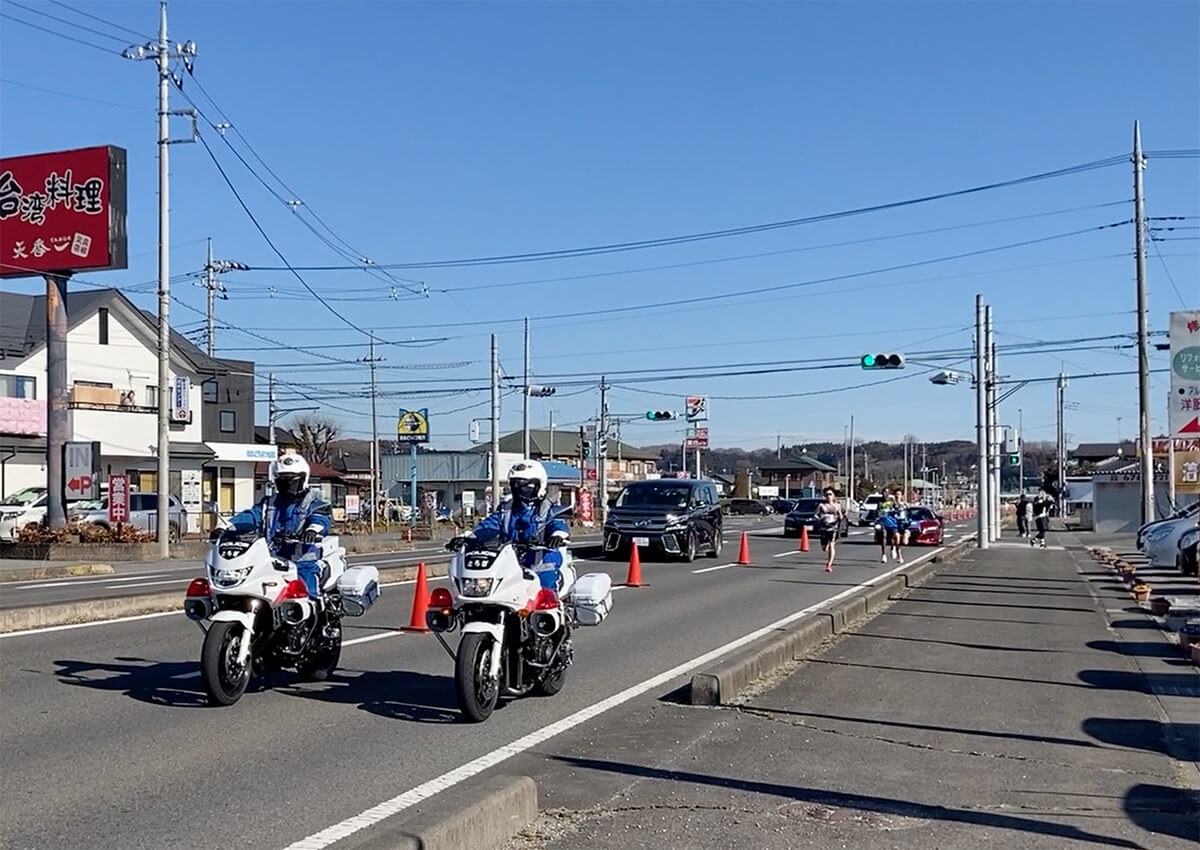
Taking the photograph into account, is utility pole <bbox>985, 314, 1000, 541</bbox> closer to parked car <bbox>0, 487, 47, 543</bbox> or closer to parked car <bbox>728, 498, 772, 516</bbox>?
parked car <bbox>0, 487, 47, 543</bbox>

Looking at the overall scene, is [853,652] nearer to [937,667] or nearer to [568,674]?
[937,667]

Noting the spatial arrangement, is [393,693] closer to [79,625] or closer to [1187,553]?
[79,625]

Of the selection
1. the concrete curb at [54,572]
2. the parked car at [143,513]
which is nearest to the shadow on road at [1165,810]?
the concrete curb at [54,572]

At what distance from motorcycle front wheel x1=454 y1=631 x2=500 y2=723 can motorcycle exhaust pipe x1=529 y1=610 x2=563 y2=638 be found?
1.34ft

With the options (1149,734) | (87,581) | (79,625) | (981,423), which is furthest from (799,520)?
(1149,734)

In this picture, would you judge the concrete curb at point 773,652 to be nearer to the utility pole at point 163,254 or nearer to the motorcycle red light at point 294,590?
the motorcycle red light at point 294,590

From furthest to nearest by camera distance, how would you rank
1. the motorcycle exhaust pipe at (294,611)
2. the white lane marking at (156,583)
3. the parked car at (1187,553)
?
the parked car at (1187,553) < the white lane marking at (156,583) < the motorcycle exhaust pipe at (294,611)

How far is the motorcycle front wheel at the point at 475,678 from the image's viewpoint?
9.13m

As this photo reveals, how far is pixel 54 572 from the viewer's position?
27.3 metres

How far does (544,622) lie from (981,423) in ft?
113

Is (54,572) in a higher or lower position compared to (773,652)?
lower

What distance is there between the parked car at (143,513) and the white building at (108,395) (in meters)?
4.84

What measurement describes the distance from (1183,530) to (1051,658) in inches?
627

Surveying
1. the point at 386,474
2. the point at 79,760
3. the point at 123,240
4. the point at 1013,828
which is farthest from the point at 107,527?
the point at 386,474
